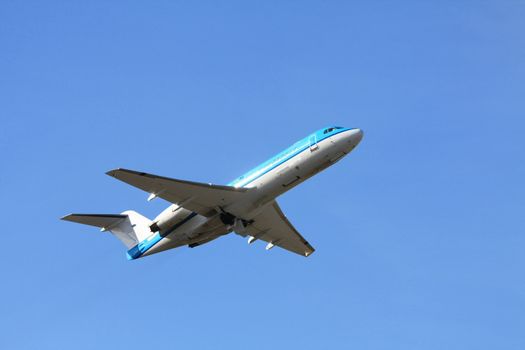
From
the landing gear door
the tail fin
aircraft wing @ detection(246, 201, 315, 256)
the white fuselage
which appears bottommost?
aircraft wing @ detection(246, 201, 315, 256)

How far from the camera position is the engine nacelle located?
51906 mm

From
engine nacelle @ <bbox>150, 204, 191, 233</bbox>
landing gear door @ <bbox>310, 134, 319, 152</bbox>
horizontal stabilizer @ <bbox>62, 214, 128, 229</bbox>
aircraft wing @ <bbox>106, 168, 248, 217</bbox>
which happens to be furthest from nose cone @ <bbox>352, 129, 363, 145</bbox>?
horizontal stabilizer @ <bbox>62, 214, 128, 229</bbox>

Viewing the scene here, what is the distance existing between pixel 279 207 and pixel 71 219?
44.5ft

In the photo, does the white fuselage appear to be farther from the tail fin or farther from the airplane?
the tail fin

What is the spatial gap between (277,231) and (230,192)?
8.41m

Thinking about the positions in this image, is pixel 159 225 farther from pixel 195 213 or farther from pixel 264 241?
pixel 264 241

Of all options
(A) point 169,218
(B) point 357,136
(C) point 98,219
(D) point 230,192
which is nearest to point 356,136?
(B) point 357,136

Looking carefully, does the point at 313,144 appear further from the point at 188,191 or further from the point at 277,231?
the point at 277,231

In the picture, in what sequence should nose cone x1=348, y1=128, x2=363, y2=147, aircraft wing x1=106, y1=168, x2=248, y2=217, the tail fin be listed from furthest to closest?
the tail fin → nose cone x1=348, y1=128, x2=363, y2=147 → aircraft wing x1=106, y1=168, x2=248, y2=217

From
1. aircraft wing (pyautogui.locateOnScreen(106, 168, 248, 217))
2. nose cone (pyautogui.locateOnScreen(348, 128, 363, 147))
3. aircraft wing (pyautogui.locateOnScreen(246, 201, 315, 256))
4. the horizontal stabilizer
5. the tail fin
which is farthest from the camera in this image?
the tail fin

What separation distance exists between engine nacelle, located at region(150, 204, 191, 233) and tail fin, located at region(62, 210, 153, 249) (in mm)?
4450

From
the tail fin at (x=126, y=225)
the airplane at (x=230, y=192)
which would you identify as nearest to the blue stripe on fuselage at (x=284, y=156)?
the airplane at (x=230, y=192)

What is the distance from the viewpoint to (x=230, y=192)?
166 feet

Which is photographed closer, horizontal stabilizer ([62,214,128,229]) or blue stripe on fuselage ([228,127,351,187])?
blue stripe on fuselage ([228,127,351,187])
